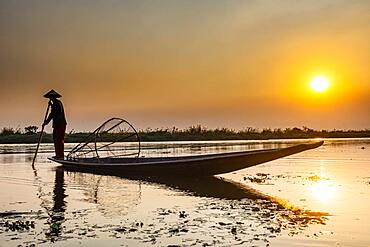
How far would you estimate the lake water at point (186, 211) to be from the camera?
7.83m

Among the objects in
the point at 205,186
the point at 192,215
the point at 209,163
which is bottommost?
the point at 192,215

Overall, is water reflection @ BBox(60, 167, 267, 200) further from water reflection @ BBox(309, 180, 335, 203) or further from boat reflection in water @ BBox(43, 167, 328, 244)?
water reflection @ BBox(309, 180, 335, 203)

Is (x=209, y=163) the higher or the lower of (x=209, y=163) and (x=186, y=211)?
the higher

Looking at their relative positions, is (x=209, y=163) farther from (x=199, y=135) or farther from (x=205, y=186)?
(x=199, y=135)

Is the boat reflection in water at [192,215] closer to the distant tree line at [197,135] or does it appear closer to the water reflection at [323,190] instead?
the water reflection at [323,190]

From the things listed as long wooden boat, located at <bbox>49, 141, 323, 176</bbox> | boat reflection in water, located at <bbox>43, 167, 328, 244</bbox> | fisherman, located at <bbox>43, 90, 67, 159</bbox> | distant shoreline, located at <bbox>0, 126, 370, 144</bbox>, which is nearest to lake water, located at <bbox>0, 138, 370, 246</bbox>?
boat reflection in water, located at <bbox>43, 167, 328, 244</bbox>

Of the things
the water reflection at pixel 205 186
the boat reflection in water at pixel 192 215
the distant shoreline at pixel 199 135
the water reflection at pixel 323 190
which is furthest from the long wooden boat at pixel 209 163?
the distant shoreline at pixel 199 135

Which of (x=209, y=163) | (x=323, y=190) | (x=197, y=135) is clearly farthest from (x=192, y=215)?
(x=197, y=135)

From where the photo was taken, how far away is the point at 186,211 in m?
10.3

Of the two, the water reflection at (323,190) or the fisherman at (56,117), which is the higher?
the fisherman at (56,117)

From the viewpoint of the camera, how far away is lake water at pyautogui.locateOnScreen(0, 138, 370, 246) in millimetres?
7825

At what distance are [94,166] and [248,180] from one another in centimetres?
595

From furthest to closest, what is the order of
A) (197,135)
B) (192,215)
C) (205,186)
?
(197,135)
(205,186)
(192,215)

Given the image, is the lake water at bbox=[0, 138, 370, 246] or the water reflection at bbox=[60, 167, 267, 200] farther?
the water reflection at bbox=[60, 167, 267, 200]
